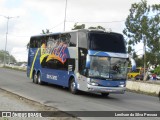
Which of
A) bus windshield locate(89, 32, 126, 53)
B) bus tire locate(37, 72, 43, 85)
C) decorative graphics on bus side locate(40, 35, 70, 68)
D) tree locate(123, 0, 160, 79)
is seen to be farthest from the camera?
tree locate(123, 0, 160, 79)

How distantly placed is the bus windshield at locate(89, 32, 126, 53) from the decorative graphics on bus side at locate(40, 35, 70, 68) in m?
2.78

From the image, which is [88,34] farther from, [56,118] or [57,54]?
[56,118]

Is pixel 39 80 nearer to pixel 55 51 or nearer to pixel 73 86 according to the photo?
Answer: pixel 55 51

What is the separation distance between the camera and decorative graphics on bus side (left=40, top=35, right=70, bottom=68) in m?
24.2

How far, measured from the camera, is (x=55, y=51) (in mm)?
25781

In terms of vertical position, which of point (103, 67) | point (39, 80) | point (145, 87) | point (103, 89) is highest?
point (103, 67)

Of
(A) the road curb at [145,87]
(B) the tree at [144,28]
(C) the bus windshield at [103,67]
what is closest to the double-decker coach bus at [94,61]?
(C) the bus windshield at [103,67]

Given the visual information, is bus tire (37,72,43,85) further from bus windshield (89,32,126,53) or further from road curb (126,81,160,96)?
bus windshield (89,32,126,53)

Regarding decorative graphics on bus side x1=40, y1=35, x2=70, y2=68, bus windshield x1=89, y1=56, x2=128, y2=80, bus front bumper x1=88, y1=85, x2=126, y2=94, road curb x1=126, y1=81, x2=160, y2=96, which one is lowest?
road curb x1=126, y1=81, x2=160, y2=96

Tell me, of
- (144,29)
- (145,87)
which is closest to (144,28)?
(144,29)

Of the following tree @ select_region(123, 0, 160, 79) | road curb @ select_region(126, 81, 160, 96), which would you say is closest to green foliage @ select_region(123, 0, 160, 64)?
tree @ select_region(123, 0, 160, 79)

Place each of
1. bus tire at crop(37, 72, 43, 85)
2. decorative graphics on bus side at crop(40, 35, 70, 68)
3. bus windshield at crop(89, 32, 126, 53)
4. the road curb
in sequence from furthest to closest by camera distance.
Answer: bus tire at crop(37, 72, 43, 85) < the road curb < decorative graphics on bus side at crop(40, 35, 70, 68) < bus windshield at crop(89, 32, 126, 53)

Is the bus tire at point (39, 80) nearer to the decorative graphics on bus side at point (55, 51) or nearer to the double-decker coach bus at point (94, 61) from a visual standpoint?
the decorative graphics on bus side at point (55, 51)

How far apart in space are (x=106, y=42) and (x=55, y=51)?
16.7ft
